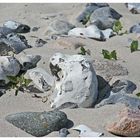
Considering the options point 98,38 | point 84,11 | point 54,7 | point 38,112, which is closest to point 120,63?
point 98,38

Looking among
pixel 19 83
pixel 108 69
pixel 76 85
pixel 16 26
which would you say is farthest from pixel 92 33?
pixel 76 85

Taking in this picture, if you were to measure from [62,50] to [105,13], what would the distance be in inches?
45.4

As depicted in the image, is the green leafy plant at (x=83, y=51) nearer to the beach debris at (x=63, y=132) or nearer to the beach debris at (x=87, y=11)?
the beach debris at (x=87, y=11)

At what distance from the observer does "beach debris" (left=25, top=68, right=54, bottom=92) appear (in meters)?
3.58

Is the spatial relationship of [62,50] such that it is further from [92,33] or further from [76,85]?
[76,85]

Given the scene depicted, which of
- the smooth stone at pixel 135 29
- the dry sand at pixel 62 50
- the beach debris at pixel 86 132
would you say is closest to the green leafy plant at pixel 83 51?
the dry sand at pixel 62 50

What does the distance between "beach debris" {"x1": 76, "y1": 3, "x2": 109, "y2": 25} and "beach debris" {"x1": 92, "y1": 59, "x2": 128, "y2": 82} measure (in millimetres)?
1458

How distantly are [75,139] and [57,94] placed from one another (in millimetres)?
505

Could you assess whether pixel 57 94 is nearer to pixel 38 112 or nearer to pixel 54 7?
pixel 38 112

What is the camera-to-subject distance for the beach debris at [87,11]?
524 centimetres

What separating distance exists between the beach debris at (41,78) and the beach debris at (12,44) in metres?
0.45

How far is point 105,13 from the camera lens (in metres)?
5.26

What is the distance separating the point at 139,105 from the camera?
127 inches

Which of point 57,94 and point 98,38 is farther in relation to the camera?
point 98,38
